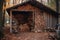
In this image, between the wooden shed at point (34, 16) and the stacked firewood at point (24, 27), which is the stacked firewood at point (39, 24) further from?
the stacked firewood at point (24, 27)

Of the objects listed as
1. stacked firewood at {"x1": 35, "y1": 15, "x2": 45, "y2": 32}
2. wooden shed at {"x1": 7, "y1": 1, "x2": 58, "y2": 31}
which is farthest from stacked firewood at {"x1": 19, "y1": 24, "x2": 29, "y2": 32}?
stacked firewood at {"x1": 35, "y1": 15, "x2": 45, "y2": 32}

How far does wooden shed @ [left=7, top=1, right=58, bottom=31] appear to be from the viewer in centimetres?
2020

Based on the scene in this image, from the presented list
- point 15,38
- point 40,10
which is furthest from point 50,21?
point 15,38

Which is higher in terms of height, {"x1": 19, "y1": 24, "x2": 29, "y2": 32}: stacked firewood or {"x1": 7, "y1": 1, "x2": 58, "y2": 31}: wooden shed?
{"x1": 7, "y1": 1, "x2": 58, "y2": 31}: wooden shed

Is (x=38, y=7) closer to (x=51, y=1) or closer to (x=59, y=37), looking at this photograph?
(x=51, y=1)

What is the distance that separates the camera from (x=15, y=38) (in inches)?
628

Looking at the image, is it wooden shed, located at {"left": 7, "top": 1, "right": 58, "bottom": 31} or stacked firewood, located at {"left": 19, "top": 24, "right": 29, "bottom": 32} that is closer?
wooden shed, located at {"left": 7, "top": 1, "right": 58, "bottom": 31}

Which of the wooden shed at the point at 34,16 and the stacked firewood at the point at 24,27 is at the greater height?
the wooden shed at the point at 34,16

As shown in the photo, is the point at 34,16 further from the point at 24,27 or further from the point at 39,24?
the point at 24,27

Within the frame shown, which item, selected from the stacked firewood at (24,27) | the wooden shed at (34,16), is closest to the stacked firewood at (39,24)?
the wooden shed at (34,16)

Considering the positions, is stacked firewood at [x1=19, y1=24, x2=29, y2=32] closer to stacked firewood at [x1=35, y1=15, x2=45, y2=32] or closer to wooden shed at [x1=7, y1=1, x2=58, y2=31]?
wooden shed at [x1=7, y1=1, x2=58, y2=31]

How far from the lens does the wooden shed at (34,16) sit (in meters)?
20.2

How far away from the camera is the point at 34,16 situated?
20438 mm

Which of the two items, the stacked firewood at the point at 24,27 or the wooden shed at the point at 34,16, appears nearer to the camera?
the wooden shed at the point at 34,16
